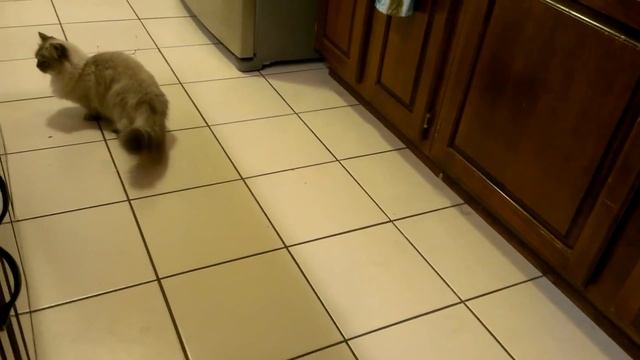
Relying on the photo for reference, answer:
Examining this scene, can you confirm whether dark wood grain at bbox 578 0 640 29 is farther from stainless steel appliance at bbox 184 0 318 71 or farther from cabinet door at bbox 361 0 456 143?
stainless steel appliance at bbox 184 0 318 71

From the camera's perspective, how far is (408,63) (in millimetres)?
1899

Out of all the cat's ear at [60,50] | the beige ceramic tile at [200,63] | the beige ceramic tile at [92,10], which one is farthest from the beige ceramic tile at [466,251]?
the beige ceramic tile at [92,10]

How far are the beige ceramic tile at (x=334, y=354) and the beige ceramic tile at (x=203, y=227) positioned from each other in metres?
0.38

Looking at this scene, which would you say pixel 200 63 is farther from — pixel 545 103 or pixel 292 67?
pixel 545 103

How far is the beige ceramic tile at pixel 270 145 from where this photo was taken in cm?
195

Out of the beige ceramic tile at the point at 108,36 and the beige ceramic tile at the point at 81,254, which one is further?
the beige ceramic tile at the point at 108,36

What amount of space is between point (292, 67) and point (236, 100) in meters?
0.43

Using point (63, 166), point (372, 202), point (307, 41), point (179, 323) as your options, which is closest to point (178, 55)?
point (307, 41)

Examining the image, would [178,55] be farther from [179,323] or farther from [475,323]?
[475,323]

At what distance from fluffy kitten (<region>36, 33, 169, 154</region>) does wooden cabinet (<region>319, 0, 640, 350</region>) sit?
87cm

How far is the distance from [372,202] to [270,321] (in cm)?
60

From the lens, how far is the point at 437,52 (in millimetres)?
1751

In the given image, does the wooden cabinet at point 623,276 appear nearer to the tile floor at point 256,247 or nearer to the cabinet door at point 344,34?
the tile floor at point 256,247

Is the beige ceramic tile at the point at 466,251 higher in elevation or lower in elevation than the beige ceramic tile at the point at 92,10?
lower
